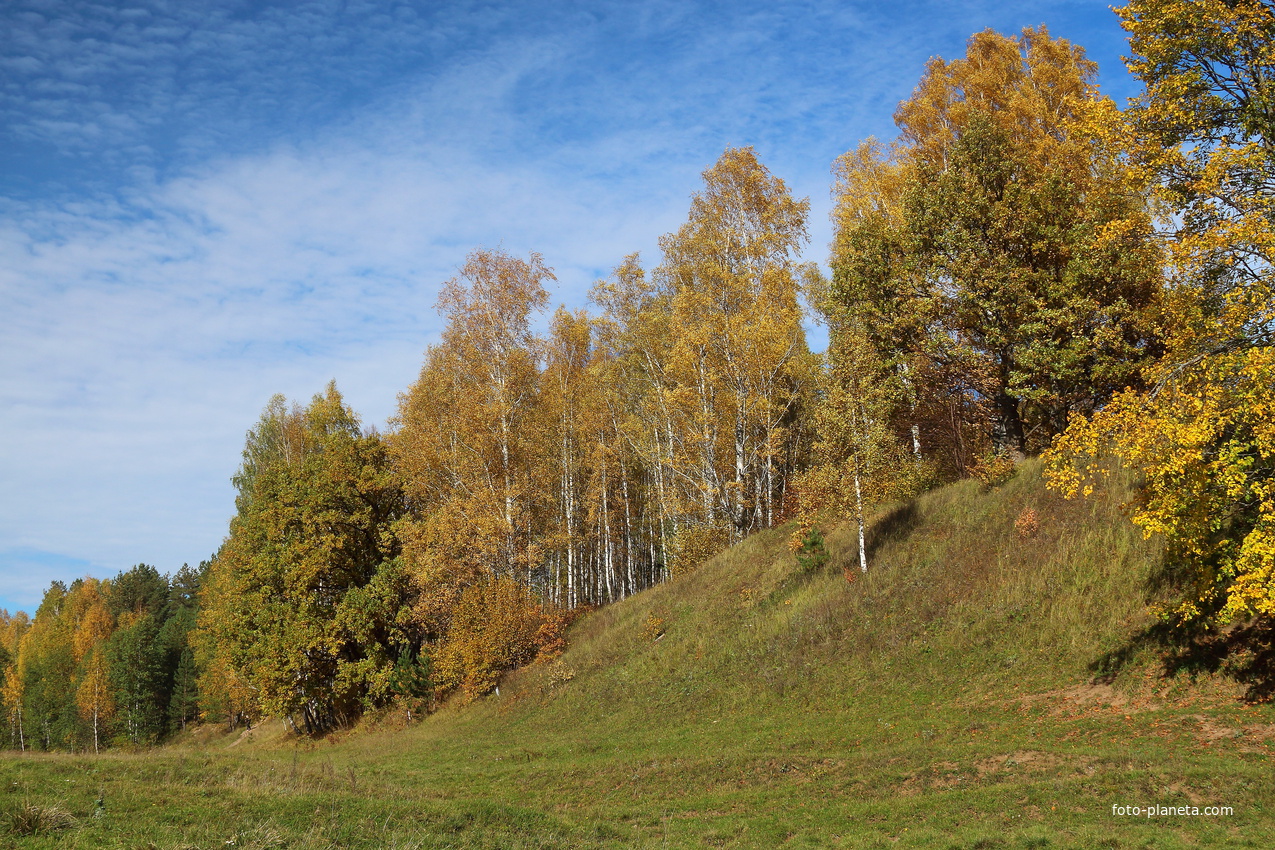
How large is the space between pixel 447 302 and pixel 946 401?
25.1 m

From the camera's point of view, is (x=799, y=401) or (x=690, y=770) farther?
(x=799, y=401)

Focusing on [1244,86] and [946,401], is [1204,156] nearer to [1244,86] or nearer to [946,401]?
[1244,86]

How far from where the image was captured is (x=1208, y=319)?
48.8 ft

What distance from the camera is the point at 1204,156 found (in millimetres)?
15266

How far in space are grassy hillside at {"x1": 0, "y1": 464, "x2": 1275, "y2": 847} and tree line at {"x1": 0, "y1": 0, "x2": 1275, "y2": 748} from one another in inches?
88.6

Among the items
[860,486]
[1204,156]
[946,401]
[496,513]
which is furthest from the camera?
[496,513]

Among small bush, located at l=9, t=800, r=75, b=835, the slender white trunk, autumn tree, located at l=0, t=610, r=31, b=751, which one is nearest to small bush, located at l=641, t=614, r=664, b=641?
the slender white trunk

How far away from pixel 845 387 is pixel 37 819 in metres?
A: 24.1

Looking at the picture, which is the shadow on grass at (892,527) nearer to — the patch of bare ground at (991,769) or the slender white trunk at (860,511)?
the slender white trunk at (860,511)

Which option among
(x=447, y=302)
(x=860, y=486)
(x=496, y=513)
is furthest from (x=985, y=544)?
(x=447, y=302)

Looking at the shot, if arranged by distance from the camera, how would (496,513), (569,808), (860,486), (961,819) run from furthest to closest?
1. (496,513)
2. (860,486)
3. (569,808)
4. (961,819)

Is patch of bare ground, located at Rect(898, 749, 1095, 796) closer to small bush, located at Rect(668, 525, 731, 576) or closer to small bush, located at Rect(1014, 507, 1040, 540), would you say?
small bush, located at Rect(1014, 507, 1040, 540)

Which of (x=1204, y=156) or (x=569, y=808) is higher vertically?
(x=1204, y=156)

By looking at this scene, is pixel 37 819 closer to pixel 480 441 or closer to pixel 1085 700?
pixel 1085 700
